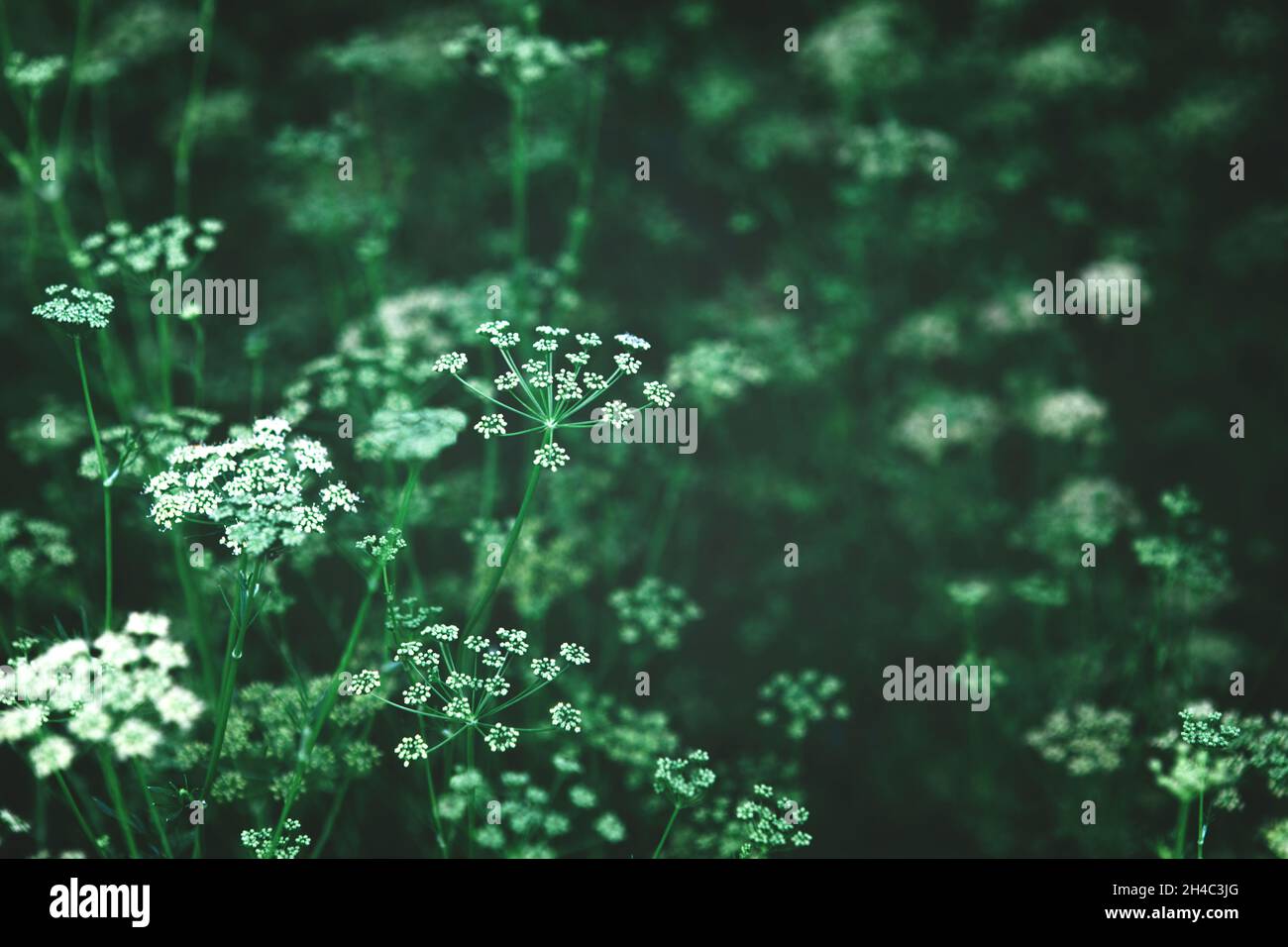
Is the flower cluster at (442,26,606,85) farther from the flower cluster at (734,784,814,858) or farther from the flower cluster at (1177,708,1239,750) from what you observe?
the flower cluster at (1177,708,1239,750)

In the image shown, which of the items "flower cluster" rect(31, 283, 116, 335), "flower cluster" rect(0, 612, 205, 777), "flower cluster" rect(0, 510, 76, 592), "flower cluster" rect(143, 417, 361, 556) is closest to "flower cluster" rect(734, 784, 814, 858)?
"flower cluster" rect(143, 417, 361, 556)

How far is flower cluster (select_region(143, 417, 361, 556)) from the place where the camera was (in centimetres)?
311

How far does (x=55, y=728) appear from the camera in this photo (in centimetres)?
494

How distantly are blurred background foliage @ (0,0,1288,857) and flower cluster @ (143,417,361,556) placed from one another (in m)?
1.85

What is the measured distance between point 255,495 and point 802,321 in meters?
4.97

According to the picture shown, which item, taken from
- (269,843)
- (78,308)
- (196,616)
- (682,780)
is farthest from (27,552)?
(682,780)

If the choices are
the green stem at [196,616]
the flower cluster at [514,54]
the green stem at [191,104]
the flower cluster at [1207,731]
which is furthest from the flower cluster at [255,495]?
the green stem at [191,104]

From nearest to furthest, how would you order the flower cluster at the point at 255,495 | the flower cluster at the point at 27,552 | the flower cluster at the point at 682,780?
the flower cluster at the point at 255,495 < the flower cluster at the point at 682,780 < the flower cluster at the point at 27,552

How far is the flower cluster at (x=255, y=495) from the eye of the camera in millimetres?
3111

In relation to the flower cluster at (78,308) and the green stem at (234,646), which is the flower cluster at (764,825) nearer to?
the green stem at (234,646)

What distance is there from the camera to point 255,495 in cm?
321

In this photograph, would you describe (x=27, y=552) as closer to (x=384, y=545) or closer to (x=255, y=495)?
(x=255, y=495)

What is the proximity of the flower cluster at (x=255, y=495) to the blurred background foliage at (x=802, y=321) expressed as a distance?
6.07ft

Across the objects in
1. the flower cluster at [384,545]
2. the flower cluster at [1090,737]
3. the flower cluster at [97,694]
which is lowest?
the flower cluster at [1090,737]
